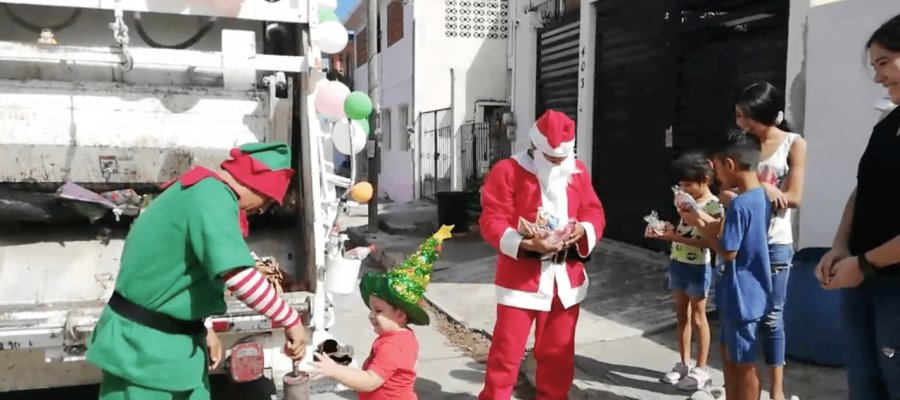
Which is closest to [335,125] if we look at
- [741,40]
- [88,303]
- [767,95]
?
[88,303]

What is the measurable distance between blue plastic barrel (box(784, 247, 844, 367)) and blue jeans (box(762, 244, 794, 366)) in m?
0.87

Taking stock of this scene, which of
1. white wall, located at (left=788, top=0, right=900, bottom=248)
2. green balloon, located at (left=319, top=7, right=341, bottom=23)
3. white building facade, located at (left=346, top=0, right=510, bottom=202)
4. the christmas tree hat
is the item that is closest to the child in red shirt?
the christmas tree hat

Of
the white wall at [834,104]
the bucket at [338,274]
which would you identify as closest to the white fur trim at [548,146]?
the bucket at [338,274]

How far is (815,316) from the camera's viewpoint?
12.9 feet

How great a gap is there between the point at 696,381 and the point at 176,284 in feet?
8.95

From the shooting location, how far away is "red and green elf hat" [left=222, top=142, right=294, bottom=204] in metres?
2.25

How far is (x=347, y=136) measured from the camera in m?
4.45

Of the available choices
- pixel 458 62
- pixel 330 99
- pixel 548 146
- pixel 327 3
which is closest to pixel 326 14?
pixel 327 3

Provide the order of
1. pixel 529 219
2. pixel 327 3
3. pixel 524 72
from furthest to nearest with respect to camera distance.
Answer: pixel 524 72, pixel 327 3, pixel 529 219

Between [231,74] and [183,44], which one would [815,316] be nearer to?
[231,74]

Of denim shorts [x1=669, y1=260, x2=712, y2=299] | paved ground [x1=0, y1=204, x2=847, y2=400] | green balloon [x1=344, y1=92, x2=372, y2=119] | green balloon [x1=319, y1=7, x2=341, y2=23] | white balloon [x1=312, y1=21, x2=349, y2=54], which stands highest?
green balloon [x1=319, y1=7, x2=341, y2=23]

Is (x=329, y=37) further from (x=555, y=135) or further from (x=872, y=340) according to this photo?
(x=872, y=340)

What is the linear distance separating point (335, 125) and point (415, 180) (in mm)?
10559

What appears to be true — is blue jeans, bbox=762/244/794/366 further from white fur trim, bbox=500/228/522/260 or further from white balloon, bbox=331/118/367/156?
white balloon, bbox=331/118/367/156
